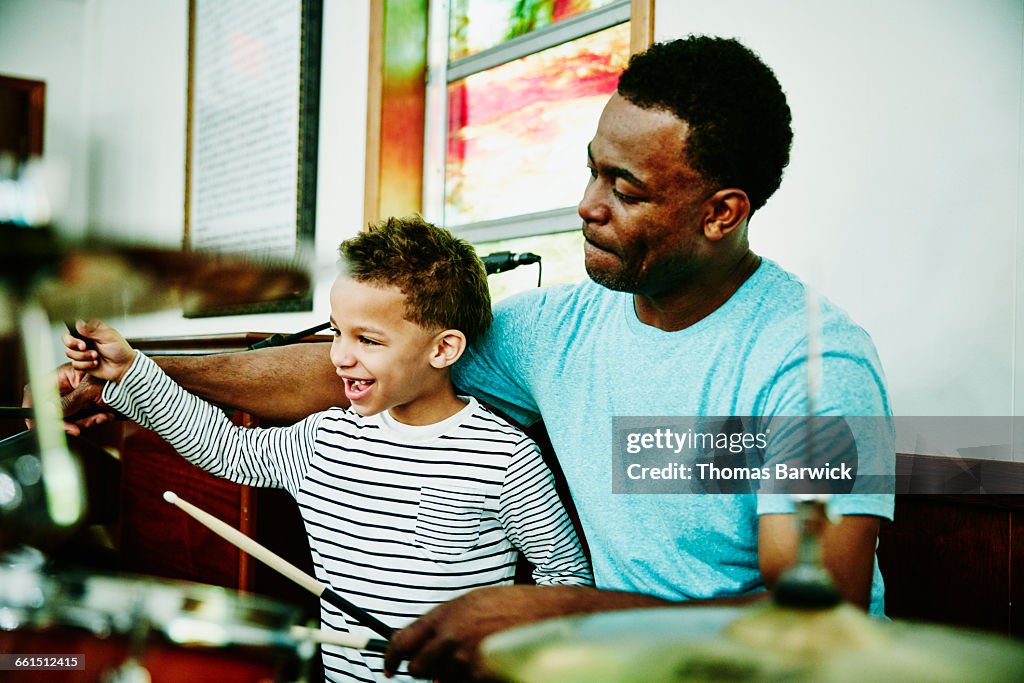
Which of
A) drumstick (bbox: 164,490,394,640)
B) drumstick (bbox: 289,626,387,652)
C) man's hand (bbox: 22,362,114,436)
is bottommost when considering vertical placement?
drumstick (bbox: 289,626,387,652)

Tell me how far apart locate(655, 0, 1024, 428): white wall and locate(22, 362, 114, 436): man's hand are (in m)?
0.83

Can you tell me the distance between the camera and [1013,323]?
889mm

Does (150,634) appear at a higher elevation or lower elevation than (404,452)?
lower

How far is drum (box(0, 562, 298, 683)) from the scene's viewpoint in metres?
0.54

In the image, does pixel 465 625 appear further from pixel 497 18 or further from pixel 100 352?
pixel 497 18

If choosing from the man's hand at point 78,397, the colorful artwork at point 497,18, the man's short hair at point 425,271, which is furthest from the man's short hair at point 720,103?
the colorful artwork at point 497,18

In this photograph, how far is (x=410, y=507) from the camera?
0.93 m

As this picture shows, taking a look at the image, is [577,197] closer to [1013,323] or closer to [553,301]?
[553,301]

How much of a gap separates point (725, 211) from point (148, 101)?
291cm

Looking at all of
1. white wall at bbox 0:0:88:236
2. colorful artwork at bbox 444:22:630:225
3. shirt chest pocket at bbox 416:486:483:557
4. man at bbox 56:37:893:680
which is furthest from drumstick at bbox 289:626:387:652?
Result: white wall at bbox 0:0:88:236

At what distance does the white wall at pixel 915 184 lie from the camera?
897mm

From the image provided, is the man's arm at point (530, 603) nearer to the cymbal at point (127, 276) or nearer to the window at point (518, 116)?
the cymbal at point (127, 276)

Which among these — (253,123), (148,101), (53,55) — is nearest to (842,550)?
(253,123)

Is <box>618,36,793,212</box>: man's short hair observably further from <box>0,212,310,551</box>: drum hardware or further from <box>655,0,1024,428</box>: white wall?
<box>0,212,310,551</box>: drum hardware
